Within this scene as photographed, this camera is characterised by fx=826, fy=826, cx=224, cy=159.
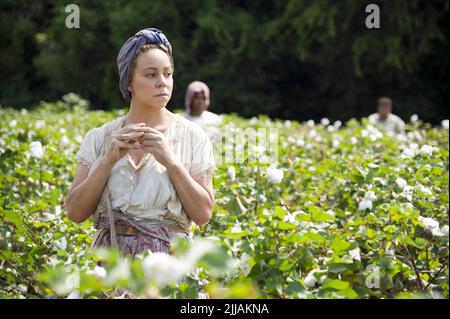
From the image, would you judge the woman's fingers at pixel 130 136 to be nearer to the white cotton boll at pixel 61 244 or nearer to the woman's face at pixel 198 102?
the white cotton boll at pixel 61 244

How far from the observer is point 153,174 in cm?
232

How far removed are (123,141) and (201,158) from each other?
247mm

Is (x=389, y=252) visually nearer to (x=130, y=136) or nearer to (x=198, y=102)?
(x=130, y=136)

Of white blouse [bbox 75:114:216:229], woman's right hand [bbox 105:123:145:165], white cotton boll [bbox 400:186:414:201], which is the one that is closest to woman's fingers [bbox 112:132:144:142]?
woman's right hand [bbox 105:123:145:165]

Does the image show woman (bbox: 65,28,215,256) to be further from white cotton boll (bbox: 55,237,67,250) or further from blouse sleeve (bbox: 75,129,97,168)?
white cotton boll (bbox: 55,237,67,250)

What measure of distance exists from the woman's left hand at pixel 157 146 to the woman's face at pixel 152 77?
0.13 metres

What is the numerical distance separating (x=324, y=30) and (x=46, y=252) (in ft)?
58.1

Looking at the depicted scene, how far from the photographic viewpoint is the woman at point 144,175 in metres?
2.28

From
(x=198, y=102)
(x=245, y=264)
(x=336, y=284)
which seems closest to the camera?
(x=336, y=284)

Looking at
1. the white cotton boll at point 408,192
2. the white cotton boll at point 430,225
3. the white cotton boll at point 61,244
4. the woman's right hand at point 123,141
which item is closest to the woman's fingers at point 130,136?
the woman's right hand at point 123,141

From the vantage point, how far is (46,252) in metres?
2.89

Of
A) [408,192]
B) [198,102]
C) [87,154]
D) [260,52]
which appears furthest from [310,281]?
[260,52]

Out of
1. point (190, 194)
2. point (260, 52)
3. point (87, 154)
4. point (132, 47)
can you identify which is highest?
point (260, 52)
